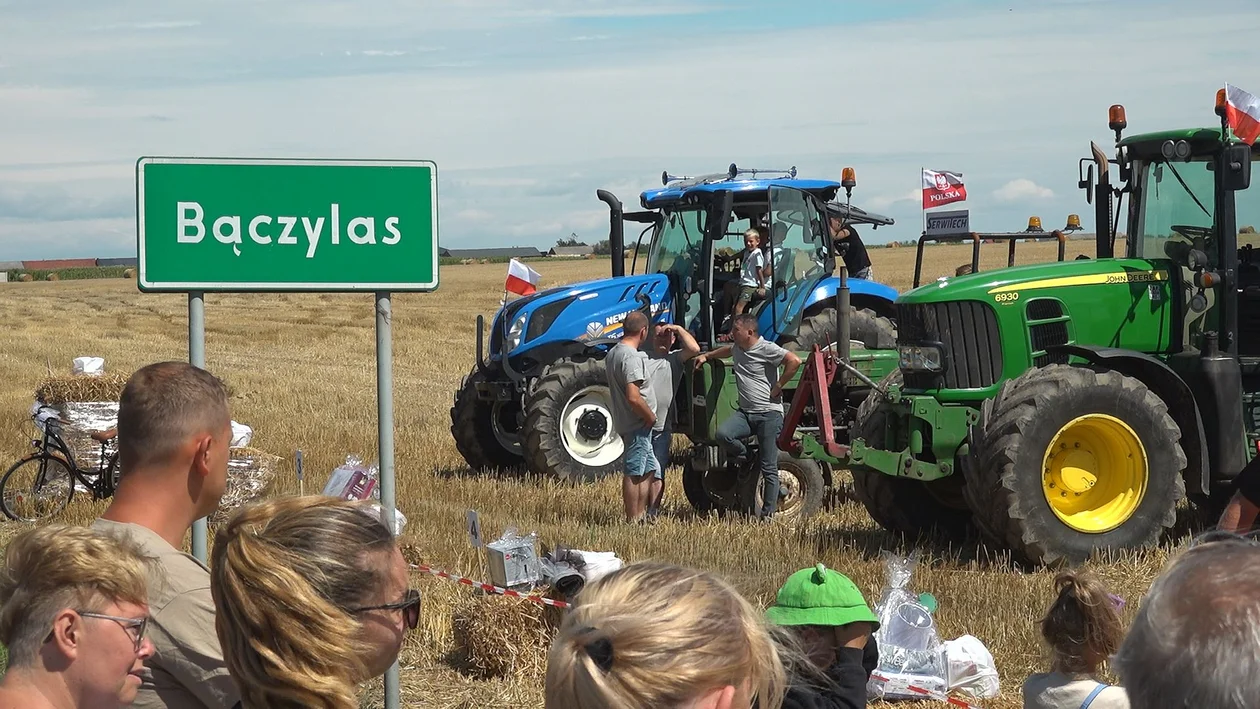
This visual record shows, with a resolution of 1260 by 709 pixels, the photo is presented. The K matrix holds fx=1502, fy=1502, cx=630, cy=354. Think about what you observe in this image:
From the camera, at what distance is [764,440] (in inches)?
387

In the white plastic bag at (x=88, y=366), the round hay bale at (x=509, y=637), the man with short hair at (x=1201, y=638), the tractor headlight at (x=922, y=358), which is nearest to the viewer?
the man with short hair at (x=1201, y=638)

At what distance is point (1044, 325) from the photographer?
852cm

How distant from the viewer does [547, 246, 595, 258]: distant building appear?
281 ft

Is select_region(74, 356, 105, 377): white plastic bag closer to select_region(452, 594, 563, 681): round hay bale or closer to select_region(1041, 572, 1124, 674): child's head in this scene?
select_region(452, 594, 563, 681): round hay bale

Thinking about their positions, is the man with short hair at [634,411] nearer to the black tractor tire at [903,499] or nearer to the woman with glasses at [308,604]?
the black tractor tire at [903,499]

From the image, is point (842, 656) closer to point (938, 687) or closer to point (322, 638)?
point (322, 638)

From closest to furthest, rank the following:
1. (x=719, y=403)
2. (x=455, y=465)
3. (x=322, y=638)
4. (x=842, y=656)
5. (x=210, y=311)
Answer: (x=322, y=638) < (x=842, y=656) < (x=719, y=403) < (x=455, y=465) < (x=210, y=311)

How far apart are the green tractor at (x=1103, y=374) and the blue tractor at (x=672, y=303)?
2.75 m

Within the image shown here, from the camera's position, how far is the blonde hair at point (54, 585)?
2668mm

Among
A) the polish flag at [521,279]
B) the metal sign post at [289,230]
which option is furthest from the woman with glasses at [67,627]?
the polish flag at [521,279]

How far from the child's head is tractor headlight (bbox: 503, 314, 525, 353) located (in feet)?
30.1

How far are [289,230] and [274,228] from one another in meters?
0.05

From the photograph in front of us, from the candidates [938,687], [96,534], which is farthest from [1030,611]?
[96,534]

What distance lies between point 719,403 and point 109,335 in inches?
863
